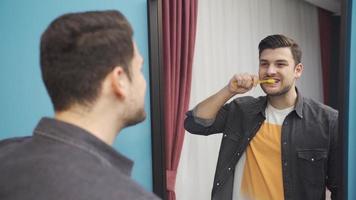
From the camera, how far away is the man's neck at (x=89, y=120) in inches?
22.4

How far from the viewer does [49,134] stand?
53 centimetres

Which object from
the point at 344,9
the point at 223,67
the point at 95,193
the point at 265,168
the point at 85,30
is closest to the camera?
the point at 95,193

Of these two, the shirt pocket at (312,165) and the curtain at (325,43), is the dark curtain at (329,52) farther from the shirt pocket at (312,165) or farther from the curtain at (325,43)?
the shirt pocket at (312,165)

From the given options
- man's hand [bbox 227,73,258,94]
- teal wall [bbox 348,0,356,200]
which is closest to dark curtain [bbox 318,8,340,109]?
teal wall [bbox 348,0,356,200]

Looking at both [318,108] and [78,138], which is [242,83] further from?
[78,138]

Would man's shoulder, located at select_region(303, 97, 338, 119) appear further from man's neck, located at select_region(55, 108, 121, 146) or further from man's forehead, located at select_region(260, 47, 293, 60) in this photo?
man's neck, located at select_region(55, 108, 121, 146)

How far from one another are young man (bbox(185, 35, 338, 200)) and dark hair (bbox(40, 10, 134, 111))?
682 millimetres

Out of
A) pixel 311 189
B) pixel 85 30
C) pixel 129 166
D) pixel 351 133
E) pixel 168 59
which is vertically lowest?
pixel 311 189

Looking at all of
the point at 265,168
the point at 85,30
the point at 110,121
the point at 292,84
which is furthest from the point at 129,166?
the point at 292,84

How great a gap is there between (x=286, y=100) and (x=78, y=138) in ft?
2.77

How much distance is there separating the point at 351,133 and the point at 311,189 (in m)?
0.21

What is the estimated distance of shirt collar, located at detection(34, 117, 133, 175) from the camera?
1.70 feet

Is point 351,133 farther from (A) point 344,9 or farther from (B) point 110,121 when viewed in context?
(B) point 110,121

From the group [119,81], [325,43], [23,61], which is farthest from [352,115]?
[23,61]
